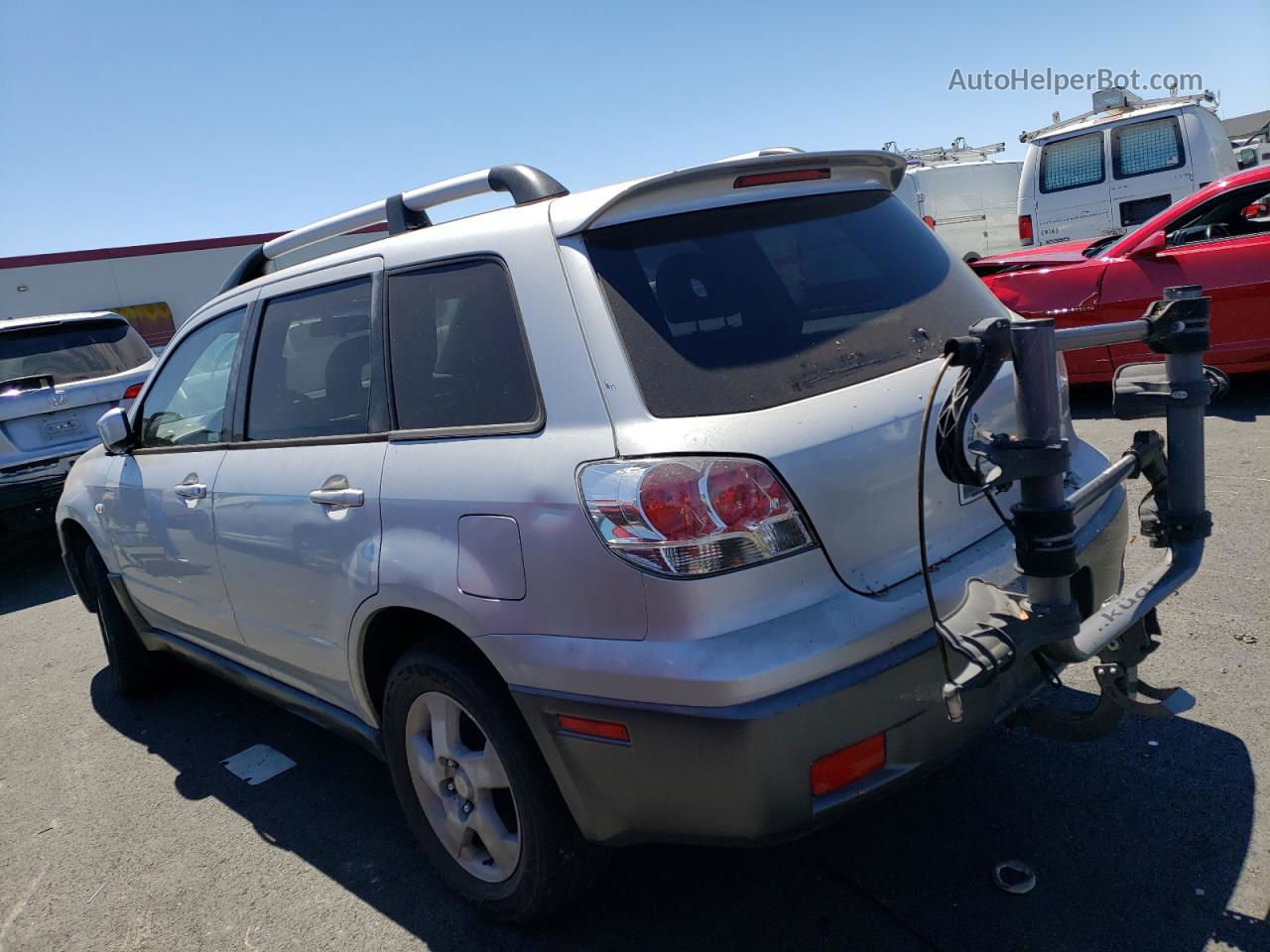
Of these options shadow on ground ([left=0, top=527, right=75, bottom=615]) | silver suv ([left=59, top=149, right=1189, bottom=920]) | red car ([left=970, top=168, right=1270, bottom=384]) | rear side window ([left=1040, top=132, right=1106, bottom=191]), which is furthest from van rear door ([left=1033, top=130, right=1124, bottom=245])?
shadow on ground ([left=0, top=527, right=75, bottom=615])

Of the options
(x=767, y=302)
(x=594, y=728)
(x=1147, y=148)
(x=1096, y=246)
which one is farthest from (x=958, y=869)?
(x=1147, y=148)

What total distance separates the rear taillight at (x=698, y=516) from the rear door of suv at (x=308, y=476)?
2.98 ft

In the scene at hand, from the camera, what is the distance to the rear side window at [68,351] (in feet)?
26.4

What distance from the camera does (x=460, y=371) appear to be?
2.61 m

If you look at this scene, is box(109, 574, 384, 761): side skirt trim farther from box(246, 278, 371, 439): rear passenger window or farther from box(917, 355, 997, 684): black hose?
box(917, 355, 997, 684): black hose

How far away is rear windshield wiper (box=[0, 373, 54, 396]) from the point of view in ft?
24.9

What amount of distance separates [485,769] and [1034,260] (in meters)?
6.81

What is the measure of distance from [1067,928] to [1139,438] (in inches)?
50.0

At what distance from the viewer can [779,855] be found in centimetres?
283

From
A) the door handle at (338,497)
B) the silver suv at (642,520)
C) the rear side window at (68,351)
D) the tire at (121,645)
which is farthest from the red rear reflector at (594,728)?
the rear side window at (68,351)

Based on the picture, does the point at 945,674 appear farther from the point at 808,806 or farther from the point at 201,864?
the point at 201,864

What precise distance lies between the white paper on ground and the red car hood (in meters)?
6.49

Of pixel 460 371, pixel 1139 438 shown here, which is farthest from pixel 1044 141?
pixel 460 371

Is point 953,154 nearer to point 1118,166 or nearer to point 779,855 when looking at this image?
point 1118,166
